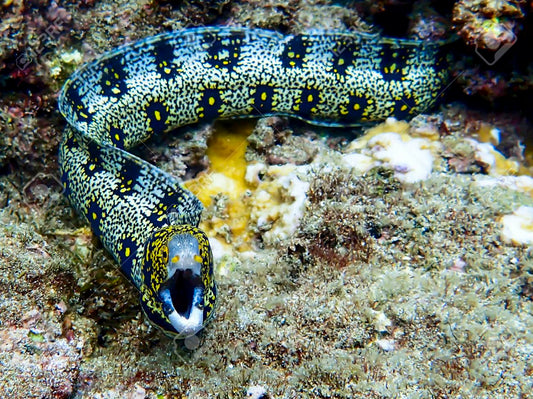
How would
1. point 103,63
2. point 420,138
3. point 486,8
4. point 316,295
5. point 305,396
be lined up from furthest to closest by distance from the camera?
point 420,138 < point 103,63 < point 486,8 < point 316,295 < point 305,396

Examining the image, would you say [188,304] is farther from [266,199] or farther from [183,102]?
[183,102]

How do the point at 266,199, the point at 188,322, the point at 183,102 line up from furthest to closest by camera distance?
the point at 183,102
the point at 266,199
the point at 188,322

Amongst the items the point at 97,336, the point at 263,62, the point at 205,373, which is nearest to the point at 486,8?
the point at 263,62

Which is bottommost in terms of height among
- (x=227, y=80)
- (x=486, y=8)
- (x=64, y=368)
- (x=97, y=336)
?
(x=97, y=336)

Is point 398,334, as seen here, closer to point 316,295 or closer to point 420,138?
point 316,295

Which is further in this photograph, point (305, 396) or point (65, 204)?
point (65, 204)

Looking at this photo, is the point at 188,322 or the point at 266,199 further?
the point at 266,199

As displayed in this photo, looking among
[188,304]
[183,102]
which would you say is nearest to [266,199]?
[188,304]
